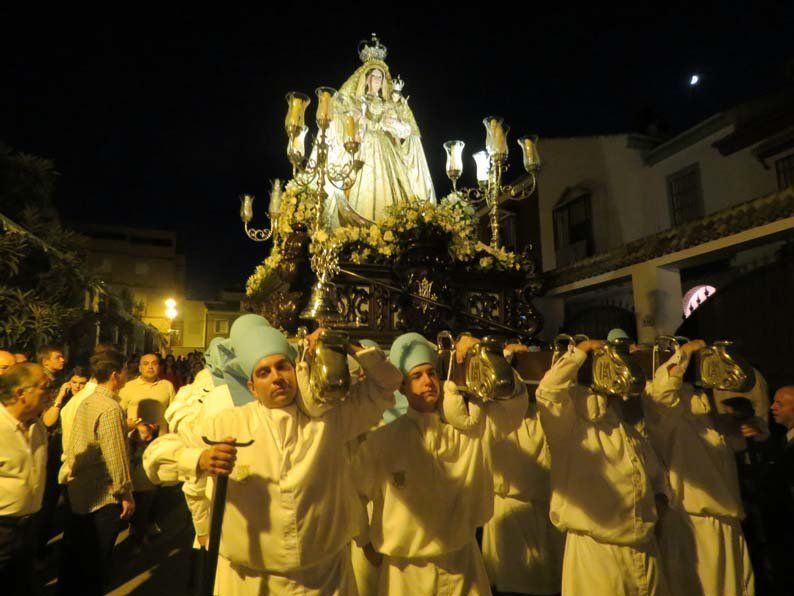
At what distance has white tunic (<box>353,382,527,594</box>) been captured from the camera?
2559 millimetres

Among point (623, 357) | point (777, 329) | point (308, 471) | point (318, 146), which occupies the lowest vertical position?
point (308, 471)

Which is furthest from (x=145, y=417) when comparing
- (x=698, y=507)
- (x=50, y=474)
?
(x=698, y=507)

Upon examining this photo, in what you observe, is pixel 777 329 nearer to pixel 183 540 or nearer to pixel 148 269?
pixel 183 540

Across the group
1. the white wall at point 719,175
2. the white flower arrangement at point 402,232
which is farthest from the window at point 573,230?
the white flower arrangement at point 402,232

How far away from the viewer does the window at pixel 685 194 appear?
442 inches

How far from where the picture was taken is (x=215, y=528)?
80.3 inches

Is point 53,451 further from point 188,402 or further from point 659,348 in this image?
point 659,348

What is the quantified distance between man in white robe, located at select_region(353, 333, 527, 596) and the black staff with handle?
794 millimetres

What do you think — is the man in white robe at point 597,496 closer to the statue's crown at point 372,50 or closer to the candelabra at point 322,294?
the candelabra at point 322,294

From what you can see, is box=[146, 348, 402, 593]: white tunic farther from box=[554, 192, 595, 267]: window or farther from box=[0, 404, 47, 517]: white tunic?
box=[554, 192, 595, 267]: window

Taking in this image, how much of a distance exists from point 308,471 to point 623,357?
1634 mm

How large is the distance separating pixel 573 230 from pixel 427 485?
12532mm

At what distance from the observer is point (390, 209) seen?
5.21 m

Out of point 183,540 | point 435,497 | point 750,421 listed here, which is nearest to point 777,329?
point 750,421
